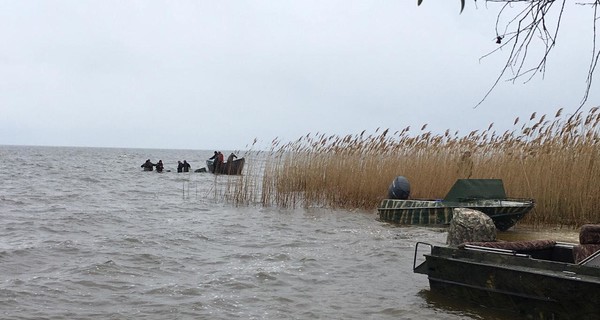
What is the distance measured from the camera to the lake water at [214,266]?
259 inches

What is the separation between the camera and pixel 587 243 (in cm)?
620

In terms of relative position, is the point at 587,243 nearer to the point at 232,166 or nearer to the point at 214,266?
the point at 214,266

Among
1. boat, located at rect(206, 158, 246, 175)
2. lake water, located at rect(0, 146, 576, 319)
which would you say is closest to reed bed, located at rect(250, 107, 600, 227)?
lake water, located at rect(0, 146, 576, 319)

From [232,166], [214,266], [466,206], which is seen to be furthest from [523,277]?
[232,166]

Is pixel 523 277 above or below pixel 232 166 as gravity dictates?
below

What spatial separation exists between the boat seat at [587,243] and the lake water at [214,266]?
1.06 m

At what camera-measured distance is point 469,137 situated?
15.4m

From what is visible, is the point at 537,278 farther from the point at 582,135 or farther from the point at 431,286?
the point at 582,135

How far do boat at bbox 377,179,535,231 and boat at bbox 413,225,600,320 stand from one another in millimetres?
4711

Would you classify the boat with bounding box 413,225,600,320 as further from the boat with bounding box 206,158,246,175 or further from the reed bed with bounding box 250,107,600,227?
the boat with bounding box 206,158,246,175

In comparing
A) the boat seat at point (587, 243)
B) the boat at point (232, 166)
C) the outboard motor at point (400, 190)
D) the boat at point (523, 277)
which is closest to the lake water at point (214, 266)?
the boat at point (523, 277)

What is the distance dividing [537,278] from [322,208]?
34.5ft

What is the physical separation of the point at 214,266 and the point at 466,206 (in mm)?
5522

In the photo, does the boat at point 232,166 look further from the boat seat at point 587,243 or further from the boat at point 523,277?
the boat seat at point 587,243
